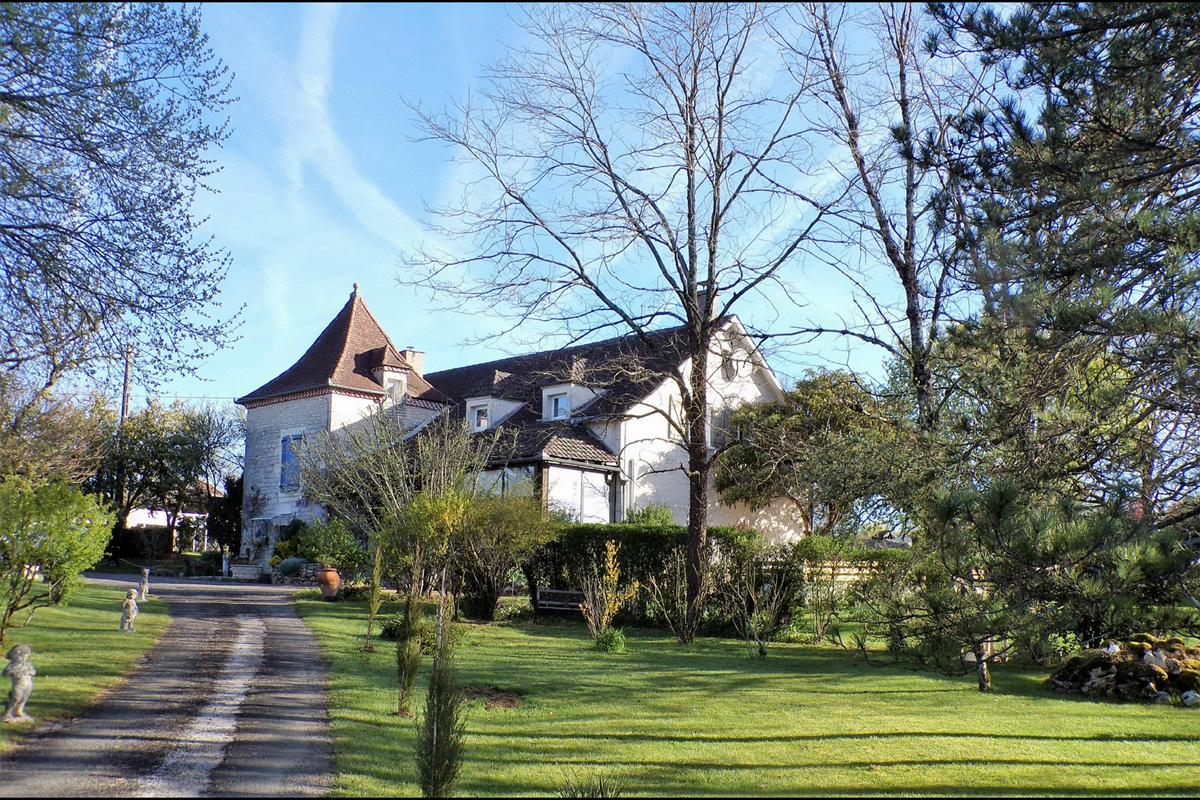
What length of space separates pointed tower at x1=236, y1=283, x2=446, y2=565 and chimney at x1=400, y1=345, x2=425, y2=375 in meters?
0.57

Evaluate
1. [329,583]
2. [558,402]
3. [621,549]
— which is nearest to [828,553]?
[621,549]

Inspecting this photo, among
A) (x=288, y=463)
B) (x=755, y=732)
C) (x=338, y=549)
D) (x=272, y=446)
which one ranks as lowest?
A: (x=755, y=732)

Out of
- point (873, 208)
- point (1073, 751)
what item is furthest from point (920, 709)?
point (873, 208)

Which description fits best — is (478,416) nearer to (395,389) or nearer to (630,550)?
(395,389)

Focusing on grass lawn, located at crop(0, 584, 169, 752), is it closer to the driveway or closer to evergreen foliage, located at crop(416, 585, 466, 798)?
the driveway

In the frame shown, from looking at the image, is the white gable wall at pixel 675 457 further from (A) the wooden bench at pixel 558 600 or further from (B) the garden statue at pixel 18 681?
(B) the garden statue at pixel 18 681

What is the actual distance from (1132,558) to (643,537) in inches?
558

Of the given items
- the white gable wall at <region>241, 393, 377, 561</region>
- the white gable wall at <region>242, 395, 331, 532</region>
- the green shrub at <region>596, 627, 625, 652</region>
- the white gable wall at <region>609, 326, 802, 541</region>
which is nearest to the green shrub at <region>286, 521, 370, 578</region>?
the white gable wall at <region>241, 393, 377, 561</region>

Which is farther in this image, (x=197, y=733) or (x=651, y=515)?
(x=651, y=515)

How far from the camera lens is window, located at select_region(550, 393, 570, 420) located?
28422mm

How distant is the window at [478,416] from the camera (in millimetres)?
29078

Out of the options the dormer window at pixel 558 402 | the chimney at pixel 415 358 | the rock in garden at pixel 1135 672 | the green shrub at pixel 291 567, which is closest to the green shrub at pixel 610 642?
the rock in garden at pixel 1135 672

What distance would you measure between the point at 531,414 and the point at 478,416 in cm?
191

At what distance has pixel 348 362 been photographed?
3108cm
